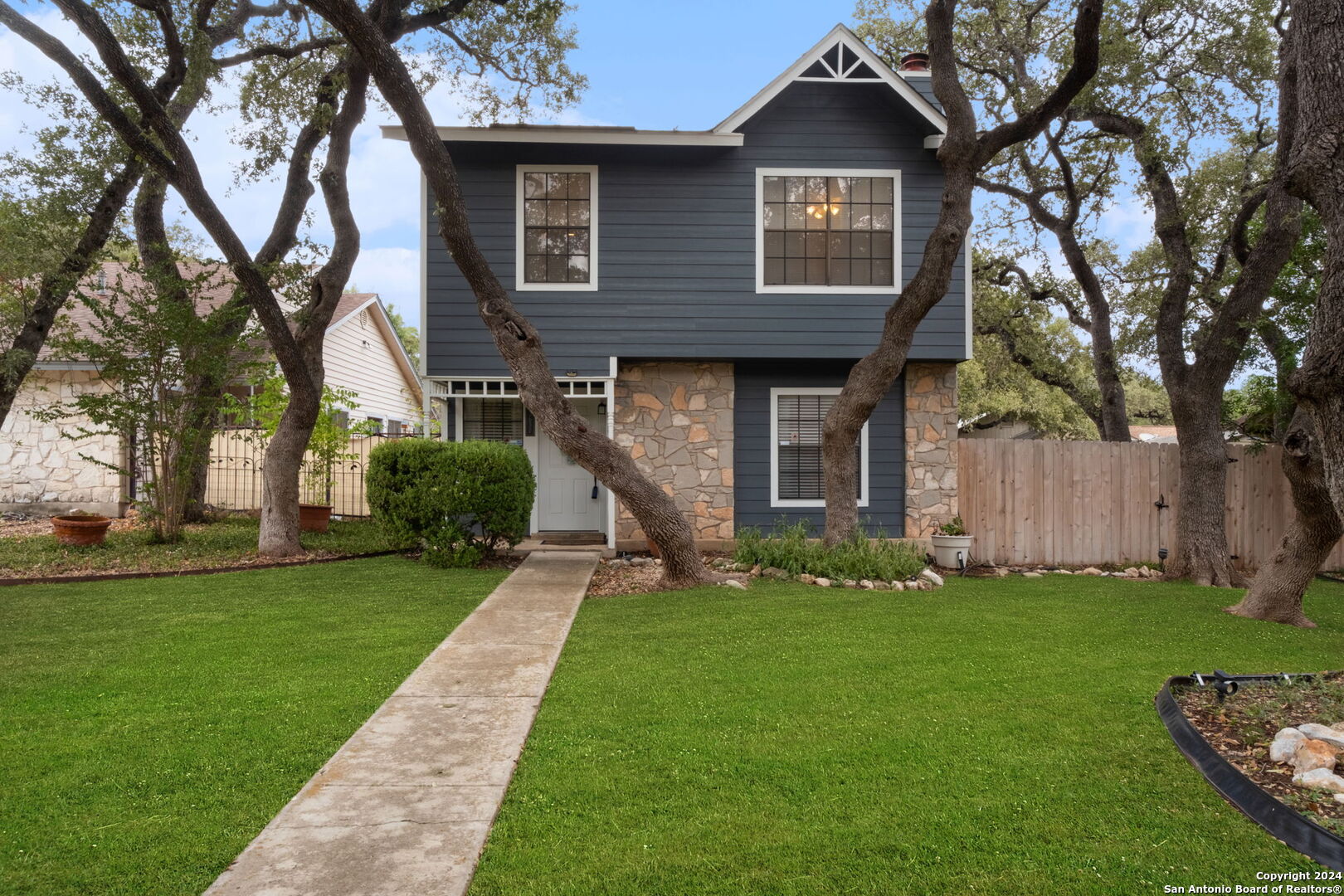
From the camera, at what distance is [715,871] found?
263cm

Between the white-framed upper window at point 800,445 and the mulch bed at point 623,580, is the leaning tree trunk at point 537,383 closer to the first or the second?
the mulch bed at point 623,580

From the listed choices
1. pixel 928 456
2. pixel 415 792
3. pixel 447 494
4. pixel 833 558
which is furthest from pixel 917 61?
pixel 415 792

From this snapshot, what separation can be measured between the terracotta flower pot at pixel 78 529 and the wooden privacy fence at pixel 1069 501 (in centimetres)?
1127

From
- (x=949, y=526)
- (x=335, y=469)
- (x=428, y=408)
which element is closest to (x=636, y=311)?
(x=428, y=408)

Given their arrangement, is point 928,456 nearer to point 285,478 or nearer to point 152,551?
point 285,478

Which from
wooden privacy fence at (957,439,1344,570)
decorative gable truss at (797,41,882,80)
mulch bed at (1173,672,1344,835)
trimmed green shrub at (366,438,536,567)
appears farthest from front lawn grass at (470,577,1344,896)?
decorative gable truss at (797,41,882,80)

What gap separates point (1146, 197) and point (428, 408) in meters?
11.7

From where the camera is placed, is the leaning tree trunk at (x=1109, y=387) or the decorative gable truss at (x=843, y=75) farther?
the leaning tree trunk at (x=1109, y=387)

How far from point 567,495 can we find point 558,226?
3816mm

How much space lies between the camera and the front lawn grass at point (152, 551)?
8930 mm

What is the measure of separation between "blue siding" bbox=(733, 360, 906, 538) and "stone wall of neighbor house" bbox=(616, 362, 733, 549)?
0.21 m

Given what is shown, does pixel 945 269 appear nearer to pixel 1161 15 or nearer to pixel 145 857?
pixel 1161 15

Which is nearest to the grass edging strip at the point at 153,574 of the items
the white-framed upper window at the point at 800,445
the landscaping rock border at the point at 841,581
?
the landscaping rock border at the point at 841,581

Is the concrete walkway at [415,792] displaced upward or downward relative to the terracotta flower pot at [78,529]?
downward
